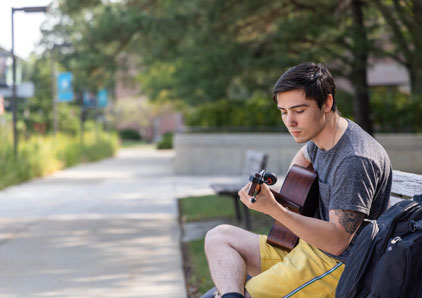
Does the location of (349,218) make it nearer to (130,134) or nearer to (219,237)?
(219,237)

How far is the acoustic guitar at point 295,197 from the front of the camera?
2920 millimetres

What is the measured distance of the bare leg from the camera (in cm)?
278

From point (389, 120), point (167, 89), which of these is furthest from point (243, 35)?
point (167, 89)

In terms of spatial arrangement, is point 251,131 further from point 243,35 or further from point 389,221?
point 389,221

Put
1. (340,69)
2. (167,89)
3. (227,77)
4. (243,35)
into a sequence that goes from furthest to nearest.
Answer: (167,89), (243,35), (227,77), (340,69)

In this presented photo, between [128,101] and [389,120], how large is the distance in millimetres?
38949

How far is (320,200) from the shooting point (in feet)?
9.53

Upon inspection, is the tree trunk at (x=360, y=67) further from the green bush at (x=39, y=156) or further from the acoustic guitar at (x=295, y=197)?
the green bush at (x=39, y=156)

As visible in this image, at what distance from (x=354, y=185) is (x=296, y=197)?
478mm

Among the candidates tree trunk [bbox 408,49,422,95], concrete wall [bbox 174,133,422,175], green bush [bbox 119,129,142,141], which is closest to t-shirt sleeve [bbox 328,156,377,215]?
tree trunk [bbox 408,49,422,95]

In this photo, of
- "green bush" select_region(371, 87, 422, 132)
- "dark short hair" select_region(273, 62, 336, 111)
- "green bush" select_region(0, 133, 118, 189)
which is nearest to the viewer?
"dark short hair" select_region(273, 62, 336, 111)

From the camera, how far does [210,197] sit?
11.0 metres

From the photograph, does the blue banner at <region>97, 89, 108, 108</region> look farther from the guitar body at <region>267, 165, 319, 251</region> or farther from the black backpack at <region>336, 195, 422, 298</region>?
the black backpack at <region>336, 195, 422, 298</region>

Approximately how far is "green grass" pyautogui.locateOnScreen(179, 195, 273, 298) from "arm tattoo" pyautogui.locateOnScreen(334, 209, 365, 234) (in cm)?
245
